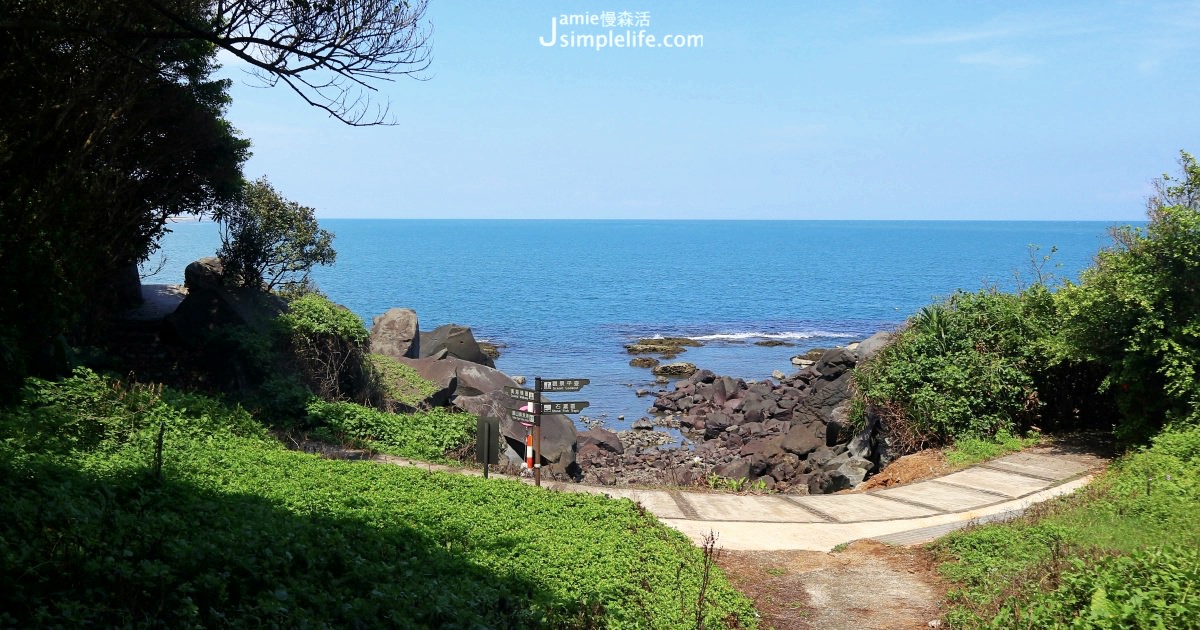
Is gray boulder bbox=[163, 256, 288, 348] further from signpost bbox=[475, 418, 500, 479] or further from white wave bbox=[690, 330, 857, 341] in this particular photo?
white wave bbox=[690, 330, 857, 341]

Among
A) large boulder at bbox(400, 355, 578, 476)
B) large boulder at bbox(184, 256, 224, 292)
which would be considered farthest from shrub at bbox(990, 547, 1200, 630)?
large boulder at bbox(184, 256, 224, 292)

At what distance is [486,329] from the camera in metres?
57.6

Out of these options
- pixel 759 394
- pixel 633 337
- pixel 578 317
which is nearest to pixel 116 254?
pixel 759 394

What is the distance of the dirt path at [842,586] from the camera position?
8.34 metres

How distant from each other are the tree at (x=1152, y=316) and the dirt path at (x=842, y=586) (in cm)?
611

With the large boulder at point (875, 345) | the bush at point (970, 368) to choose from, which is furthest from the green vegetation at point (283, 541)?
the large boulder at point (875, 345)

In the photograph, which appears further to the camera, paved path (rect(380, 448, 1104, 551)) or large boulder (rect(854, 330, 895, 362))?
large boulder (rect(854, 330, 895, 362))

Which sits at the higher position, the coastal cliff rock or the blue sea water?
the blue sea water

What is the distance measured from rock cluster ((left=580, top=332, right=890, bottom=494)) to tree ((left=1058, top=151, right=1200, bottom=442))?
4521 mm

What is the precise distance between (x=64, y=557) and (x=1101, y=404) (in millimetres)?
17106

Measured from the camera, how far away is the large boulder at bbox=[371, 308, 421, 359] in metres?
26.8

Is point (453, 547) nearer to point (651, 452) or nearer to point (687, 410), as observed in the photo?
point (651, 452)

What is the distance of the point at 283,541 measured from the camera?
22.6 ft

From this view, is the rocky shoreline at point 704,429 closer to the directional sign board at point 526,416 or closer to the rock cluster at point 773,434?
the rock cluster at point 773,434
